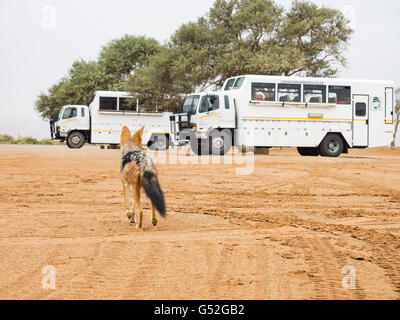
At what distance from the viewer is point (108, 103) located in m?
29.7

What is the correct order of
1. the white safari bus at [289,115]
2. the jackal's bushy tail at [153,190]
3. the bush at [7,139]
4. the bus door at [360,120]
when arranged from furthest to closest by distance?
the bush at [7,139]
the bus door at [360,120]
the white safari bus at [289,115]
the jackal's bushy tail at [153,190]

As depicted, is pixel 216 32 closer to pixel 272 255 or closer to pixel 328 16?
pixel 328 16

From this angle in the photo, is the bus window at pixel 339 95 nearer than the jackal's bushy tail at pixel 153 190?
No

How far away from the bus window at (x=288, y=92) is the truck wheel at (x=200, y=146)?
3990 millimetres

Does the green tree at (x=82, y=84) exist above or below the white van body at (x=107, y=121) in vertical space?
above

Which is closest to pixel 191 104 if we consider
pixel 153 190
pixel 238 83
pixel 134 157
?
pixel 238 83

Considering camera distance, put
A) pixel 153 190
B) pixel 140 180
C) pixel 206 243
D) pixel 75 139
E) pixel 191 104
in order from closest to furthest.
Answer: pixel 206 243
pixel 153 190
pixel 140 180
pixel 191 104
pixel 75 139

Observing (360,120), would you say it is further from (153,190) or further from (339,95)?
(153,190)

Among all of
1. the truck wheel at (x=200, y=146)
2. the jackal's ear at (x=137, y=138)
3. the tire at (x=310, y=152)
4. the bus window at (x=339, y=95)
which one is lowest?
the tire at (x=310, y=152)

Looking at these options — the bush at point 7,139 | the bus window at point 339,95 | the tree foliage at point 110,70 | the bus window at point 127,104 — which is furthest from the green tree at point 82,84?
the bus window at point 339,95

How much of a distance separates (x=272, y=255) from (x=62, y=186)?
7189 millimetres

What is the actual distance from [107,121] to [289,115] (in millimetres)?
10809

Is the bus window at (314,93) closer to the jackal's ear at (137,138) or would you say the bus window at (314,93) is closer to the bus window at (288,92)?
the bus window at (288,92)

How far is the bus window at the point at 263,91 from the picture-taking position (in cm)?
2320
